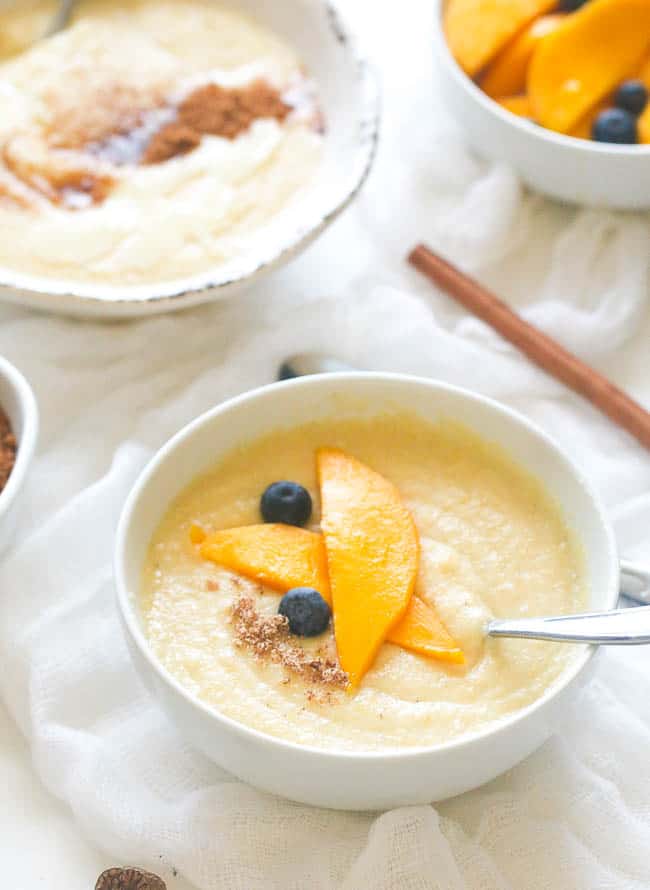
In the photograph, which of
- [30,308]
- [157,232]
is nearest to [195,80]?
[157,232]

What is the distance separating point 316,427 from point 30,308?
49 centimetres

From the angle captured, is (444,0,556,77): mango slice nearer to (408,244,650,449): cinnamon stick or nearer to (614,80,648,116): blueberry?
(614,80,648,116): blueberry

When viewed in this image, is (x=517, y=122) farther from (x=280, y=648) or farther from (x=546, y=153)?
(x=280, y=648)

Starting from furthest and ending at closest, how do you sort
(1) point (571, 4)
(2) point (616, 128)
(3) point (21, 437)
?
(1) point (571, 4) → (2) point (616, 128) → (3) point (21, 437)

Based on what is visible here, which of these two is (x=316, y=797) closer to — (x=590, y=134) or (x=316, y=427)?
(x=316, y=427)

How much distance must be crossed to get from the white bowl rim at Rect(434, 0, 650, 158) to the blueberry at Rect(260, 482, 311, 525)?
2.38ft

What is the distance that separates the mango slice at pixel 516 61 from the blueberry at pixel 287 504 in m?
0.86

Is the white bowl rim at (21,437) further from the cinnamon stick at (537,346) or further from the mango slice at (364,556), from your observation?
the cinnamon stick at (537,346)

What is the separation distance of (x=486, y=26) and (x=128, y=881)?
1298 mm

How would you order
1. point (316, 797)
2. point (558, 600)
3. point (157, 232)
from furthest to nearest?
point (157, 232) → point (558, 600) → point (316, 797)

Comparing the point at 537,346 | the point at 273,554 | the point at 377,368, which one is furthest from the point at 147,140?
the point at 273,554

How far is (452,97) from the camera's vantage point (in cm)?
176

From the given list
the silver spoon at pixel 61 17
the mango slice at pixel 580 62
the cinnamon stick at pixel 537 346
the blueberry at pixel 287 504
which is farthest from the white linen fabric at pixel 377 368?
the silver spoon at pixel 61 17

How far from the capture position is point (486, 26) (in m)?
1.76
